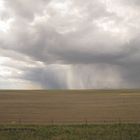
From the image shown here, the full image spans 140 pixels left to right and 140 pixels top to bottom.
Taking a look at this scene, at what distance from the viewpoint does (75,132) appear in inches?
1793

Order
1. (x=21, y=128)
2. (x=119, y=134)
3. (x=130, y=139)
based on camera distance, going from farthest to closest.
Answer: (x=21, y=128) → (x=119, y=134) → (x=130, y=139)

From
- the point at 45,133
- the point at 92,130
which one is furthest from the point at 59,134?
the point at 92,130

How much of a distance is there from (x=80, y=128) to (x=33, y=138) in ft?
29.1

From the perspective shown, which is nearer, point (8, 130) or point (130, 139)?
point (130, 139)

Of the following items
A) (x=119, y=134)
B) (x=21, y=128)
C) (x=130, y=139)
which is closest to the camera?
(x=130, y=139)

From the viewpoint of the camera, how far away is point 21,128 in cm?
4775

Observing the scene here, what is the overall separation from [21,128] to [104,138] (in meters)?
13.0

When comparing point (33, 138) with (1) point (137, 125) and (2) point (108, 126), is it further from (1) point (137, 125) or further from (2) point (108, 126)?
(1) point (137, 125)

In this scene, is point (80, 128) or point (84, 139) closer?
point (84, 139)

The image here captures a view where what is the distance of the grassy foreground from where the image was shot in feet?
139

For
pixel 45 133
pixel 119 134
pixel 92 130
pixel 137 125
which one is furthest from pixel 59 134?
pixel 137 125

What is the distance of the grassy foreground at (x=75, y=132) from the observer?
42362mm

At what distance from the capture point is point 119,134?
43.9m

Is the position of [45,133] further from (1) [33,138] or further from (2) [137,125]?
(2) [137,125]
